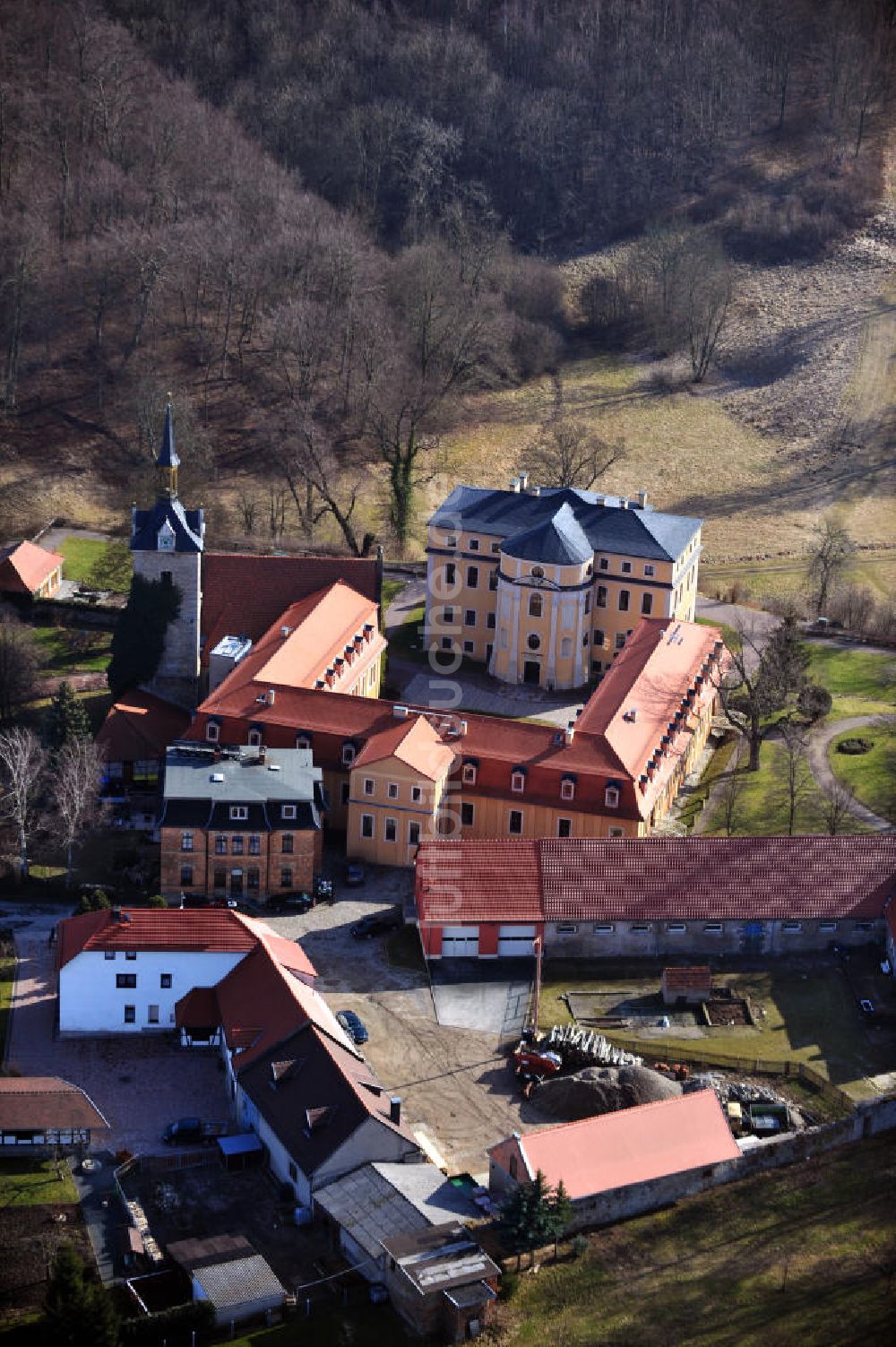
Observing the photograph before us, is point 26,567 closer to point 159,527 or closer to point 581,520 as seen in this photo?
point 159,527

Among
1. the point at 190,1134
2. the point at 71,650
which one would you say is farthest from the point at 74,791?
the point at 71,650

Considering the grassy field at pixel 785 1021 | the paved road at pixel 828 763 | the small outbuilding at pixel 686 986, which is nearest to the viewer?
the grassy field at pixel 785 1021

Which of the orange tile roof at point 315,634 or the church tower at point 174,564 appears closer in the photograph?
the orange tile roof at point 315,634

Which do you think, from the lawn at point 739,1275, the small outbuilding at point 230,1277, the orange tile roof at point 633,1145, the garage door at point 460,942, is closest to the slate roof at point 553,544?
the garage door at point 460,942

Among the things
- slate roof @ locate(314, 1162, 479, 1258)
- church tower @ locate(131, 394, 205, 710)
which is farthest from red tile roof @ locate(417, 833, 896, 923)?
church tower @ locate(131, 394, 205, 710)

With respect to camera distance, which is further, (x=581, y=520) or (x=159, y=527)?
(x=581, y=520)

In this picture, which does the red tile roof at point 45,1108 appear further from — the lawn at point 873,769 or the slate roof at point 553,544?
the slate roof at point 553,544

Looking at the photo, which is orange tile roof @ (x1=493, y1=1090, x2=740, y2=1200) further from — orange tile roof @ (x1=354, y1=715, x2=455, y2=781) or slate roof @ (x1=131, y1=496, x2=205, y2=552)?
slate roof @ (x1=131, y1=496, x2=205, y2=552)

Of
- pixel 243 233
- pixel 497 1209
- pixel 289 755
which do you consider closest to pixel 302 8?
pixel 243 233
